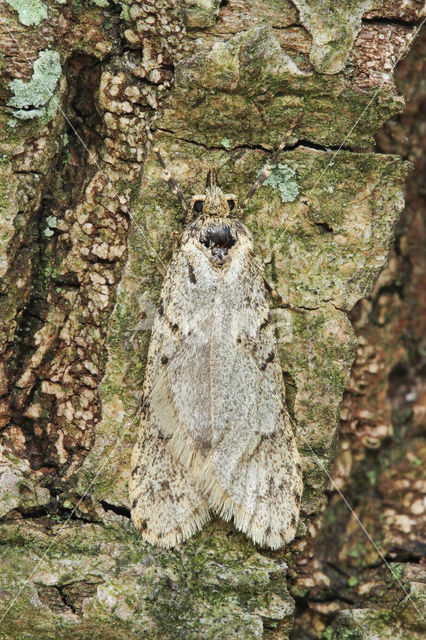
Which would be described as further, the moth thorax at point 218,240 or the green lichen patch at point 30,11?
the moth thorax at point 218,240

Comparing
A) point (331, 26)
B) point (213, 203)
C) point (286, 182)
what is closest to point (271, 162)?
point (286, 182)

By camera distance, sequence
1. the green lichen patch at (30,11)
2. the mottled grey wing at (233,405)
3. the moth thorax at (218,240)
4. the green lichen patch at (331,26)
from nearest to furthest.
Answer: the green lichen patch at (30,11) → the green lichen patch at (331,26) → the mottled grey wing at (233,405) → the moth thorax at (218,240)

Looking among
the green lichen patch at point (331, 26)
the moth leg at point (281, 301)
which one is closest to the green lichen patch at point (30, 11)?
the green lichen patch at point (331, 26)

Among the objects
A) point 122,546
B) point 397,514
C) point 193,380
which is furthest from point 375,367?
point 122,546

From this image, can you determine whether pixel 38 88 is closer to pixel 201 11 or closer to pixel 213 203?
pixel 201 11

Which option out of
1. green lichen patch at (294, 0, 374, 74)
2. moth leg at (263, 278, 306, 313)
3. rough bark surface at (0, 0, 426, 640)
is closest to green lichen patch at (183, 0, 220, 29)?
rough bark surface at (0, 0, 426, 640)

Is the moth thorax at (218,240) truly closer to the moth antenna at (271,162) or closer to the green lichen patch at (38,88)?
the moth antenna at (271,162)

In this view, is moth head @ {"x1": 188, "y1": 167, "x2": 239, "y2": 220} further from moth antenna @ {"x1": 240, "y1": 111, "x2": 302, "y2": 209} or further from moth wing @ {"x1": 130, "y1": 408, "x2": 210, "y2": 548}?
moth wing @ {"x1": 130, "y1": 408, "x2": 210, "y2": 548}
